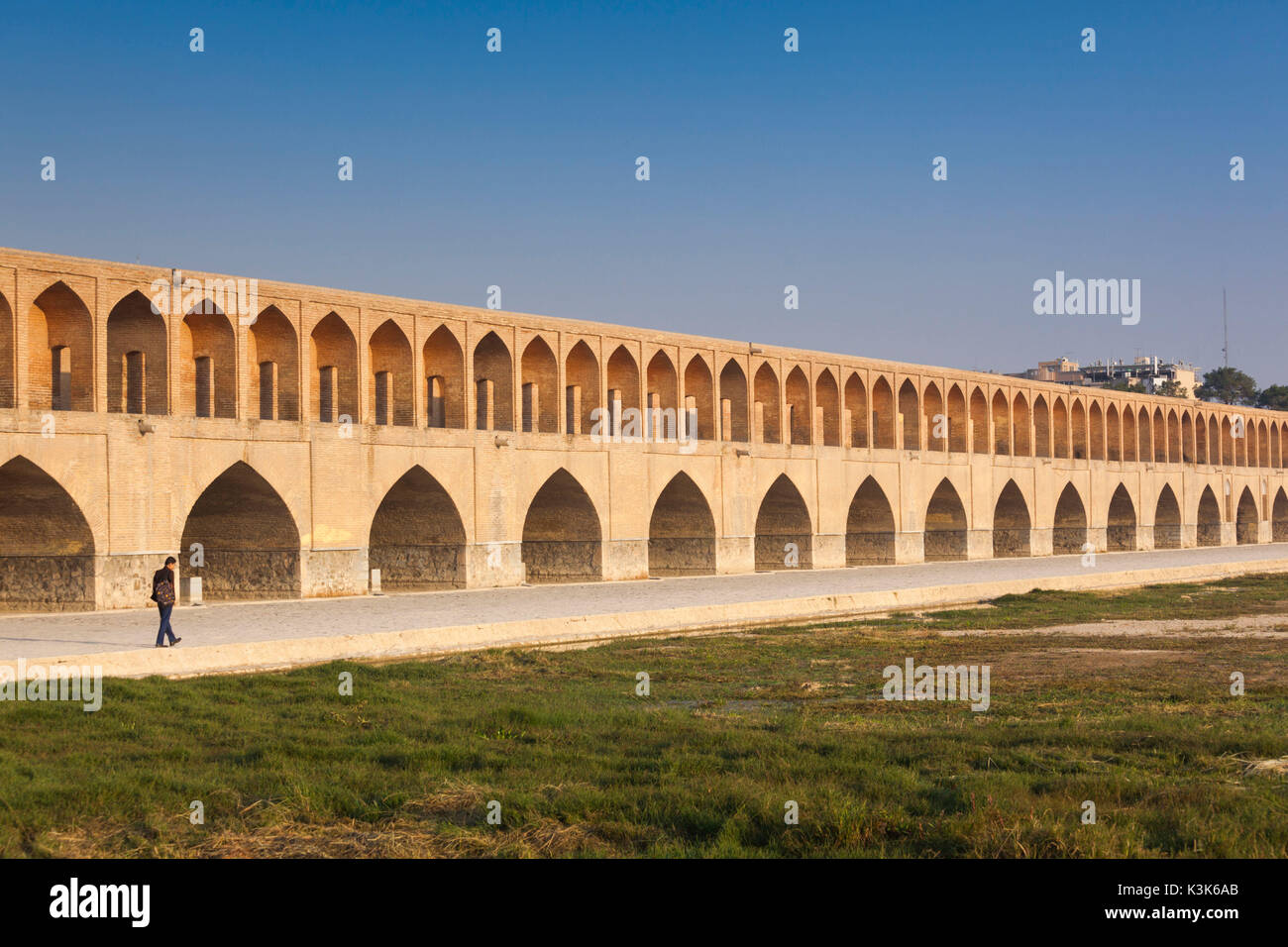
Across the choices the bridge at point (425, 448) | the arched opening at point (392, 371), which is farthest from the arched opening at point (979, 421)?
the arched opening at point (392, 371)

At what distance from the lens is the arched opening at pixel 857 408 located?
35.9m

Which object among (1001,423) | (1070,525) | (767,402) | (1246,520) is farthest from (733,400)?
(1246,520)

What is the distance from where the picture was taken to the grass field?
253 inches

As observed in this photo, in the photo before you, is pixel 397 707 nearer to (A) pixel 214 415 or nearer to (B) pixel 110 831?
(B) pixel 110 831

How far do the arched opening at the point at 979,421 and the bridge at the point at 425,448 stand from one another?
0.29ft

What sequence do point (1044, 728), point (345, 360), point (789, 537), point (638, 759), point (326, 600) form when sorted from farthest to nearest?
point (789, 537) → point (345, 360) → point (326, 600) → point (1044, 728) → point (638, 759)

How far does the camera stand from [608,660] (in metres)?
14.7

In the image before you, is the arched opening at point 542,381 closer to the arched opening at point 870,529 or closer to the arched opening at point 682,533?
the arched opening at point 682,533

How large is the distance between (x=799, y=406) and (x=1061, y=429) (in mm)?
14923

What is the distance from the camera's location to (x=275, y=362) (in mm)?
23375

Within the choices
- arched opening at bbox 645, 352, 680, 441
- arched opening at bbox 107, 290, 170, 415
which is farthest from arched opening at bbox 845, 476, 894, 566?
arched opening at bbox 107, 290, 170, 415

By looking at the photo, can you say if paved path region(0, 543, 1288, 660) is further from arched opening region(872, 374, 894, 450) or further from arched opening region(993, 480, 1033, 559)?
arched opening region(993, 480, 1033, 559)
